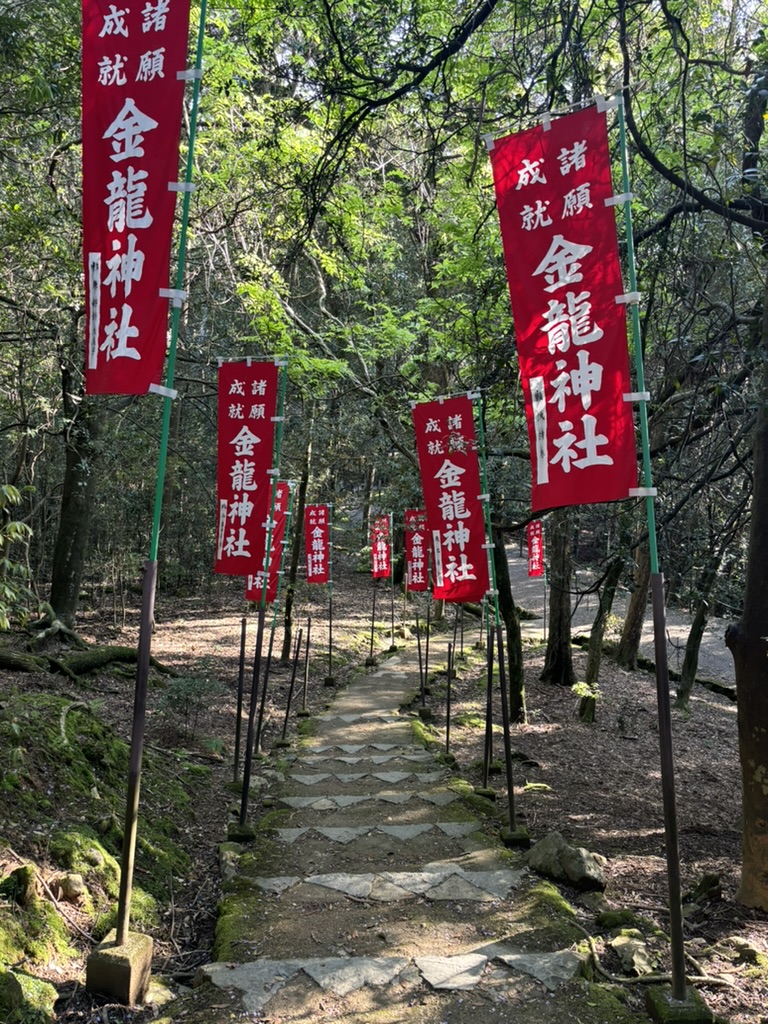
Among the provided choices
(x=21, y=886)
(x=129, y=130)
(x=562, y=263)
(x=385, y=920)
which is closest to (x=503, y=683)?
(x=385, y=920)

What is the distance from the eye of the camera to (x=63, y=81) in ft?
21.6

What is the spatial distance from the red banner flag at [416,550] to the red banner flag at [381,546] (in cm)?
122

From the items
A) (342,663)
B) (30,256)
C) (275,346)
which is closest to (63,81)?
(30,256)

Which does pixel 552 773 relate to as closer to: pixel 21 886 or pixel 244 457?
pixel 244 457

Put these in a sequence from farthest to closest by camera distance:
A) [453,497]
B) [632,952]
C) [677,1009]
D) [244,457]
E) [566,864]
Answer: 1. [453,497]
2. [244,457]
3. [566,864]
4. [632,952]
5. [677,1009]

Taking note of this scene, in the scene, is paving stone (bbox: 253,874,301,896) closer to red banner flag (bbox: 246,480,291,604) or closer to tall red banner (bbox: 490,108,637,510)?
red banner flag (bbox: 246,480,291,604)

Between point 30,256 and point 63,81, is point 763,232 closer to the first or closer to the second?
point 63,81

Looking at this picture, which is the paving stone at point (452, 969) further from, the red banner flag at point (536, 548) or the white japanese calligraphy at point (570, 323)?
the red banner flag at point (536, 548)

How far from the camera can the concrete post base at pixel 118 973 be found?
10.3 feet

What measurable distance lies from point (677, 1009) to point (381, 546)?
600 inches

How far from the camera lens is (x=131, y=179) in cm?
362

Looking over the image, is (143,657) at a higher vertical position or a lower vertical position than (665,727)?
higher

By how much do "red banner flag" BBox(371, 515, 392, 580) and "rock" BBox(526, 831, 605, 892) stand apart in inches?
515

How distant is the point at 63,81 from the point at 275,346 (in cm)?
383
